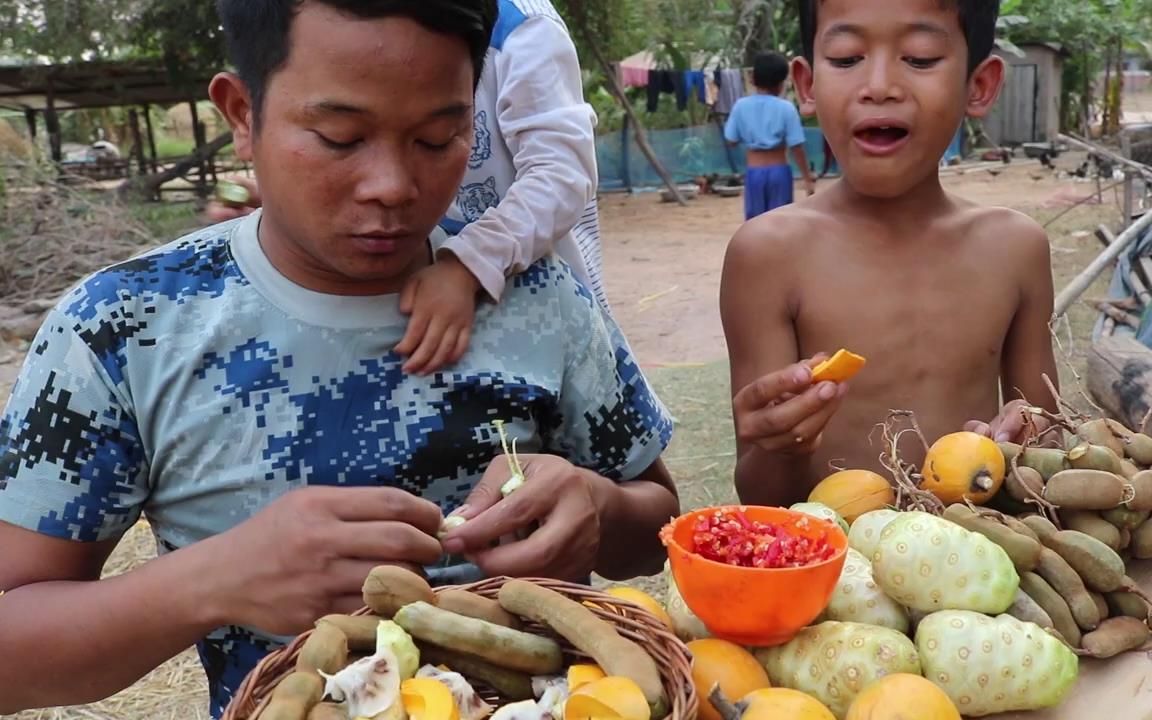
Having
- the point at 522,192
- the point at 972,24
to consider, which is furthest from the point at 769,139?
the point at 522,192

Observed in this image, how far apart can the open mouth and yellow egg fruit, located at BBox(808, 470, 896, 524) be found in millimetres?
820

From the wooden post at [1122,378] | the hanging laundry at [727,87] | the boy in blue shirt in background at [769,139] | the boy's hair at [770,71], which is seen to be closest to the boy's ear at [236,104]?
the wooden post at [1122,378]

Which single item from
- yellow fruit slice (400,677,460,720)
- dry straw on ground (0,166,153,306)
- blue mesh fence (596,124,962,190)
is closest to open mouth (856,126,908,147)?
yellow fruit slice (400,677,460,720)

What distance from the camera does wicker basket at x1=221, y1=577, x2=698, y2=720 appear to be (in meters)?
1.09

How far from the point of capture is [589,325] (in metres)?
1.86

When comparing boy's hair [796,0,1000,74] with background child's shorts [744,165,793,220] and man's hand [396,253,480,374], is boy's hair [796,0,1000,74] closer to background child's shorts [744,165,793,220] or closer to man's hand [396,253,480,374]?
man's hand [396,253,480,374]

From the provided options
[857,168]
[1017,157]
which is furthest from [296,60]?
[1017,157]

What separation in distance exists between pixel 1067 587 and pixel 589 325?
2.89 ft

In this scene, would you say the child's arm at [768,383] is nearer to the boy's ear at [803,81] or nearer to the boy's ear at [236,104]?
the boy's ear at [803,81]

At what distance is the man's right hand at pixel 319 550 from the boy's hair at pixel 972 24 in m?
1.55

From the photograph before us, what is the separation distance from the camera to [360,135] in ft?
4.96

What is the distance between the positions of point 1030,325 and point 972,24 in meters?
0.74

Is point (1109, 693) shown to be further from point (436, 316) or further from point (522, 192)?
point (522, 192)

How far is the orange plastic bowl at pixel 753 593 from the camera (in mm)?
1247
